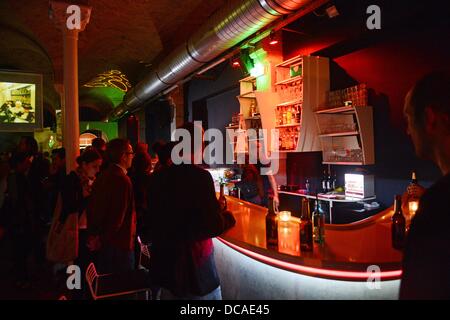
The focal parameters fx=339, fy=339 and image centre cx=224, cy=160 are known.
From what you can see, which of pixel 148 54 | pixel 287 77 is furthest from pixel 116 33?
pixel 287 77

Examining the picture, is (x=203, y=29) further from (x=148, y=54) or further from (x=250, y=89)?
(x=148, y=54)

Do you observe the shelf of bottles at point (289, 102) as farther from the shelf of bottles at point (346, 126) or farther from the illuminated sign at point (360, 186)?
the illuminated sign at point (360, 186)

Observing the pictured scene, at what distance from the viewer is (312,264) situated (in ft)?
5.29

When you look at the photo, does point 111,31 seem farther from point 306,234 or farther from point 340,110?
point 306,234

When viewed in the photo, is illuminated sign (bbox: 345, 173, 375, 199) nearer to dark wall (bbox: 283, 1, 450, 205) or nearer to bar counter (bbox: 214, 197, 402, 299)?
dark wall (bbox: 283, 1, 450, 205)

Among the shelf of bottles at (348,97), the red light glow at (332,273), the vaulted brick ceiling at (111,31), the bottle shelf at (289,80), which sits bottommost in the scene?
the red light glow at (332,273)

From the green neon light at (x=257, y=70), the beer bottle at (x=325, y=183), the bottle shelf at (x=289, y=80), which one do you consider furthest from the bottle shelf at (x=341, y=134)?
the green neon light at (x=257, y=70)

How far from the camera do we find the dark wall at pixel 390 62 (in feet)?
11.5

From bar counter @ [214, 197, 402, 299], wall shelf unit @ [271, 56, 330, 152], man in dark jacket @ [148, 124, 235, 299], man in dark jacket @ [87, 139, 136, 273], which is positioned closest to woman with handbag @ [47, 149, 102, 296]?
man in dark jacket @ [87, 139, 136, 273]

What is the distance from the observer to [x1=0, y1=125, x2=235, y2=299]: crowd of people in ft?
5.72

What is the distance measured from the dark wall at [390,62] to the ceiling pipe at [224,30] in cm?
101

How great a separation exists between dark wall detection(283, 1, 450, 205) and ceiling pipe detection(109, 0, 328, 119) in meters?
1.01

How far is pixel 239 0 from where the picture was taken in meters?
3.52

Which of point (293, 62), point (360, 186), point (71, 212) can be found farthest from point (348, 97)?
point (71, 212)
